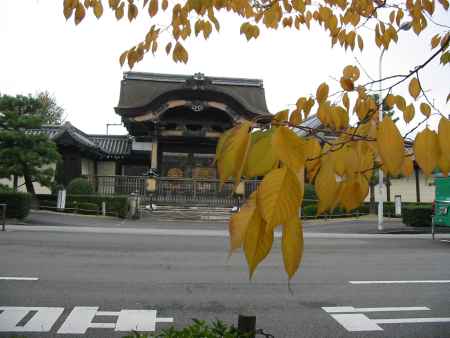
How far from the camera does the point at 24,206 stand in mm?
14945

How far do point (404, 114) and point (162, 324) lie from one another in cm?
339

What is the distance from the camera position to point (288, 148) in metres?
0.93

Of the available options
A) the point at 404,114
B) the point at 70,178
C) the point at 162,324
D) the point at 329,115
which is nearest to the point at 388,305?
the point at 162,324

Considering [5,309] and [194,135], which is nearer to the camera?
[5,309]

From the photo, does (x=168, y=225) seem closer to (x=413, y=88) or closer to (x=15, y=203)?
(x=15, y=203)

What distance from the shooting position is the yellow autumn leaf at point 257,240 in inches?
38.5

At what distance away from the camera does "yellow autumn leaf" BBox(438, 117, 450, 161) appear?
3.54 feet

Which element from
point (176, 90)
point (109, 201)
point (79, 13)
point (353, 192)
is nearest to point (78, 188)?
point (109, 201)

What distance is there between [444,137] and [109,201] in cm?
1943

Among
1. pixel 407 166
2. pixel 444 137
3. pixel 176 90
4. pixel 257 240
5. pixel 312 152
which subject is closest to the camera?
pixel 257 240

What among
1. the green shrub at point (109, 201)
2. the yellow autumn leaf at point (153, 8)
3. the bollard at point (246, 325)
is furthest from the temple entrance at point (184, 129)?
the bollard at point (246, 325)

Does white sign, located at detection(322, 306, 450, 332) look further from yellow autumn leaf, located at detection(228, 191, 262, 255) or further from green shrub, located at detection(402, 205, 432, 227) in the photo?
green shrub, located at detection(402, 205, 432, 227)

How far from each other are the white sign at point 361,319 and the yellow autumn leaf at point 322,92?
10.4 ft

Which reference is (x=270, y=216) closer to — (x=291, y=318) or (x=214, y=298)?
(x=291, y=318)
